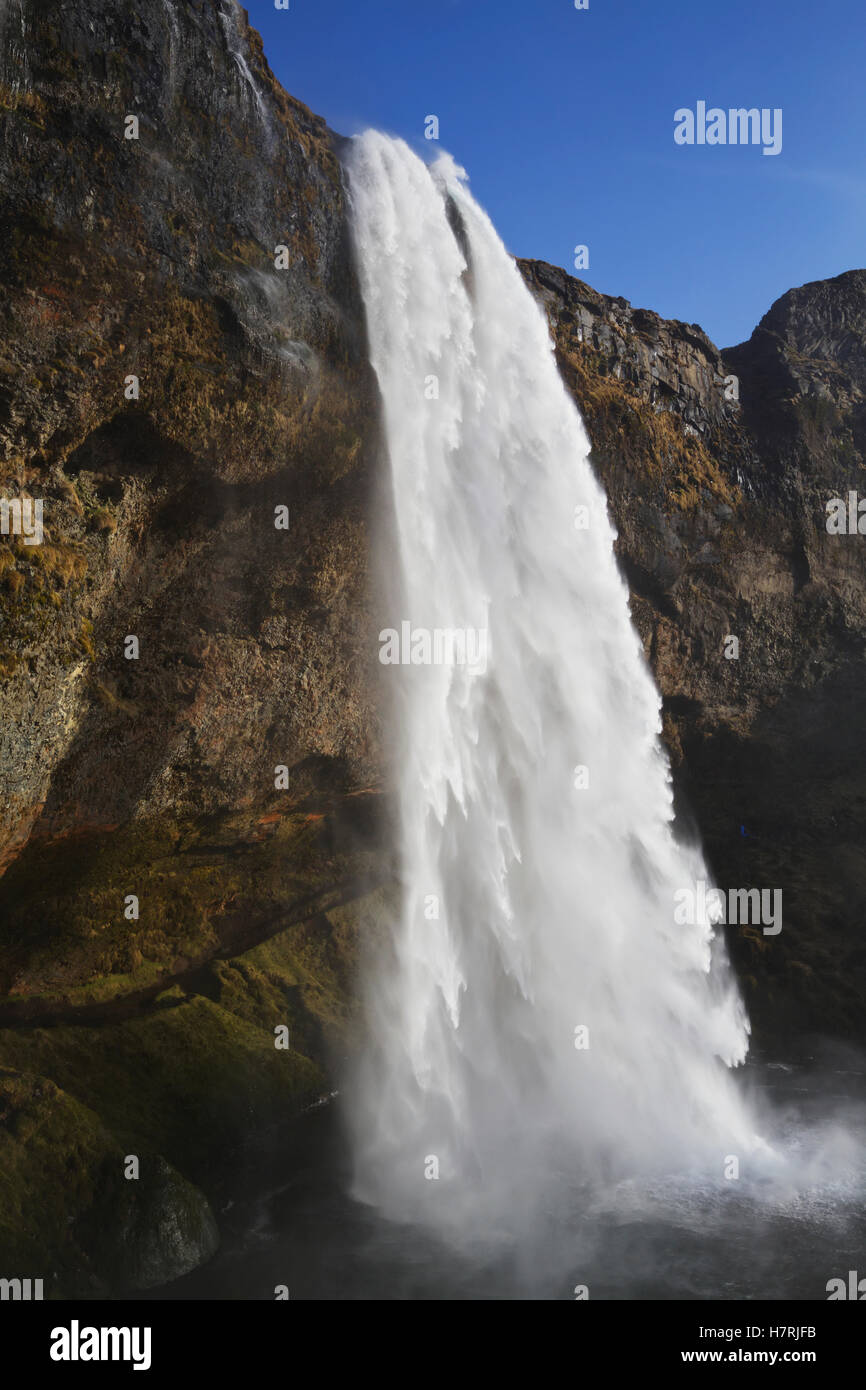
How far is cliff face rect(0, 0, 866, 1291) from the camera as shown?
13945mm

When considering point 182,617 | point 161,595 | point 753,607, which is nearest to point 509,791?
point 182,617

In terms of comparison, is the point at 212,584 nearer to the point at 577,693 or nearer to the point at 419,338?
the point at 419,338

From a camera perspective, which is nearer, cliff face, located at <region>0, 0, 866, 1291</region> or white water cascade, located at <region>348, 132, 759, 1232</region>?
cliff face, located at <region>0, 0, 866, 1291</region>

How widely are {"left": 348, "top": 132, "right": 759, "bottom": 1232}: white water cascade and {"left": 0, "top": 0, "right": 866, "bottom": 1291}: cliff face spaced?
1366 millimetres

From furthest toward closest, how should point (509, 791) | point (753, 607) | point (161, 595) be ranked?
1. point (753, 607)
2. point (509, 791)
3. point (161, 595)

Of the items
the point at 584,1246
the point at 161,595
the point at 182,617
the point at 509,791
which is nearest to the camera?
the point at 584,1246

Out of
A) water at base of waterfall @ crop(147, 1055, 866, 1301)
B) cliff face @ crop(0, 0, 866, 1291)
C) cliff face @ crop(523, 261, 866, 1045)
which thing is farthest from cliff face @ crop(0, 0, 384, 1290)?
cliff face @ crop(523, 261, 866, 1045)

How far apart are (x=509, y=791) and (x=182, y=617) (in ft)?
29.8

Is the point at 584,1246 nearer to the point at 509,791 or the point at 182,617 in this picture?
the point at 509,791

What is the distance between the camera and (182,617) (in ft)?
57.4

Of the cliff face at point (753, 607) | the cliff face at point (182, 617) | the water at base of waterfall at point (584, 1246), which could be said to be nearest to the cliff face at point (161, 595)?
the cliff face at point (182, 617)

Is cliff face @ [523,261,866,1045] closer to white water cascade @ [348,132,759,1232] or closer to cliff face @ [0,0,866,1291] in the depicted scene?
cliff face @ [0,0,866,1291]

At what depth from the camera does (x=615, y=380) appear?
28328 millimetres

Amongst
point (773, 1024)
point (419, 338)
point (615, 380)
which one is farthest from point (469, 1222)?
point (615, 380)
